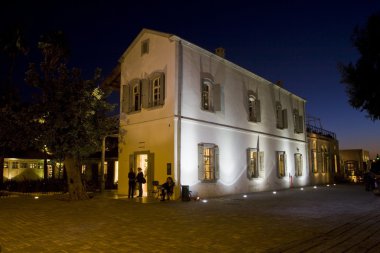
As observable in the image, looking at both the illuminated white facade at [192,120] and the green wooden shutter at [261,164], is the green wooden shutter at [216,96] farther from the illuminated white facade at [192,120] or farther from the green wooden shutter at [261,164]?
the green wooden shutter at [261,164]

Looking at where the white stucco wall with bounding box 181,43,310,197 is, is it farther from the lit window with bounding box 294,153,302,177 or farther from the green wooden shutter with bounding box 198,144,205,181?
the lit window with bounding box 294,153,302,177

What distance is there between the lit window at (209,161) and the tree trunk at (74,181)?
5535mm

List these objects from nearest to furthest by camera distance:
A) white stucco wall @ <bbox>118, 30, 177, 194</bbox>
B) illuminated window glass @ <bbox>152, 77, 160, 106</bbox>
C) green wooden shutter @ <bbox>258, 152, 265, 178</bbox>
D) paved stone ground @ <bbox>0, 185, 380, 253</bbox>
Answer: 1. paved stone ground @ <bbox>0, 185, 380, 253</bbox>
2. white stucco wall @ <bbox>118, 30, 177, 194</bbox>
3. illuminated window glass @ <bbox>152, 77, 160, 106</bbox>
4. green wooden shutter @ <bbox>258, 152, 265, 178</bbox>

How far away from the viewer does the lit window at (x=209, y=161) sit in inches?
654

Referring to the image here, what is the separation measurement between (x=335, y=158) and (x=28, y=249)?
3112 centimetres

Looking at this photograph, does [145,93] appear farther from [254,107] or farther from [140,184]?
[254,107]

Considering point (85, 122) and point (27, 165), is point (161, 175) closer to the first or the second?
point (85, 122)

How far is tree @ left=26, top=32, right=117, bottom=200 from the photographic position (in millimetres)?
14062

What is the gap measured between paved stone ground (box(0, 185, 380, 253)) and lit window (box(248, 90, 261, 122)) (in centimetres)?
944

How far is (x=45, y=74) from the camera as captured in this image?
15.2m

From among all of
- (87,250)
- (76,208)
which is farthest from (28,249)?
(76,208)

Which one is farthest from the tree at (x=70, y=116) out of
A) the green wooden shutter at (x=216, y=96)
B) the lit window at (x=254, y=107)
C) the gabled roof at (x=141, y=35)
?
the lit window at (x=254, y=107)

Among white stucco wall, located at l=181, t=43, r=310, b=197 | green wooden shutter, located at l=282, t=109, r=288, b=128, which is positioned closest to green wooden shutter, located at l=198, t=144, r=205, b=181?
white stucco wall, located at l=181, t=43, r=310, b=197

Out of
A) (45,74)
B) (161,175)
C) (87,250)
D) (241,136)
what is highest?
(45,74)
